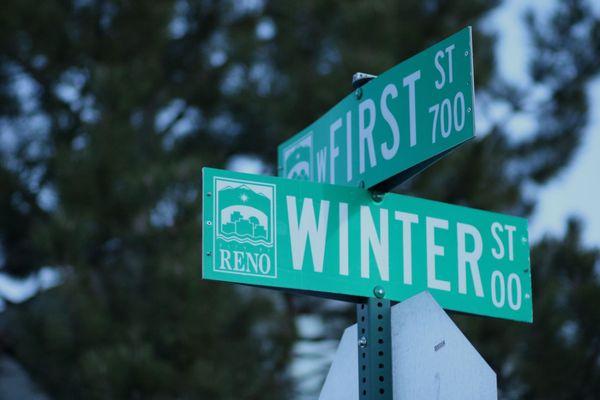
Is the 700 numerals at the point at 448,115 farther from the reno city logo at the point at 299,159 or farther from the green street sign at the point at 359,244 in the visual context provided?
the reno city logo at the point at 299,159

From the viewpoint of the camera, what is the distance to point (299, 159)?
304cm

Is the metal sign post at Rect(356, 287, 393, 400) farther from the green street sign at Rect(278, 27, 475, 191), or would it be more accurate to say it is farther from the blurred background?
the blurred background

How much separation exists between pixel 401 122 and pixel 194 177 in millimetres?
4990

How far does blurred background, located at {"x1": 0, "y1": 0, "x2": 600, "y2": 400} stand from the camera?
711cm

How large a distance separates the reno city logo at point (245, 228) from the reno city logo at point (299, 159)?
47 centimetres

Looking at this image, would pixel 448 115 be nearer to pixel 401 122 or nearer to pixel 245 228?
pixel 401 122

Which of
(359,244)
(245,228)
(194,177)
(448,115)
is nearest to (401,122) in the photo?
(448,115)

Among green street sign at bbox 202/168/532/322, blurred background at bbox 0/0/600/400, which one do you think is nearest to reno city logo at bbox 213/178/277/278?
green street sign at bbox 202/168/532/322

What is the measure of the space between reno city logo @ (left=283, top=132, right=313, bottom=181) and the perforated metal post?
543 millimetres

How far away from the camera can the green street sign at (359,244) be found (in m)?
2.45

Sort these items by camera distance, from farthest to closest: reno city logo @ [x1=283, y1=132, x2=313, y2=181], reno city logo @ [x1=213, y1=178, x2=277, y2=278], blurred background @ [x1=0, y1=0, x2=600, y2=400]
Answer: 1. blurred background @ [x1=0, y1=0, x2=600, y2=400]
2. reno city logo @ [x1=283, y1=132, x2=313, y2=181]
3. reno city logo @ [x1=213, y1=178, x2=277, y2=278]

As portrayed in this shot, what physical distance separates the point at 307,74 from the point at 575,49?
2.88 m

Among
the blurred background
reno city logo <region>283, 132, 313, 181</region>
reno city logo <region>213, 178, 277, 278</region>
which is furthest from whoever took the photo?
the blurred background

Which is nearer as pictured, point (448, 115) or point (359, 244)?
point (448, 115)
